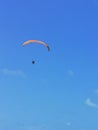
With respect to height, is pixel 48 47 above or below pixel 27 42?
below

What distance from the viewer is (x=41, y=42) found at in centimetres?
6000

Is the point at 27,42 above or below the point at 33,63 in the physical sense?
above

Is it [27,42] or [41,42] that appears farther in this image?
[27,42]

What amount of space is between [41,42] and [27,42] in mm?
6063

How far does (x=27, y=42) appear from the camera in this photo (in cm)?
6475

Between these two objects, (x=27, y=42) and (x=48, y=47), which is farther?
(x=27, y=42)

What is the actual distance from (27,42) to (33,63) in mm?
6623

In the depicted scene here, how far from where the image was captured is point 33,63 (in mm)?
61375

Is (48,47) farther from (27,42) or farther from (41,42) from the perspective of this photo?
(27,42)

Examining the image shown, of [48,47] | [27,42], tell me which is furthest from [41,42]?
[27,42]

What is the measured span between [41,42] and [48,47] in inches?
82.2

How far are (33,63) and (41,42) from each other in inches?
219
